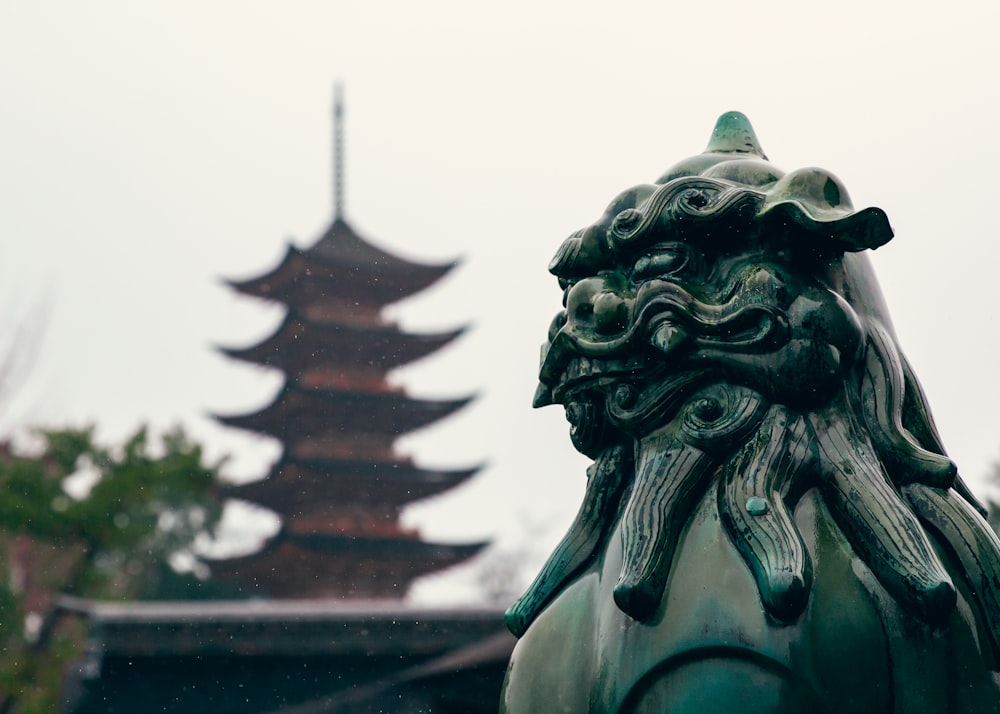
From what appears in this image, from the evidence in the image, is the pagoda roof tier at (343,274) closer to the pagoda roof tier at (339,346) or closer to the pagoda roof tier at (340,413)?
the pagoda roof tier at (339,346)

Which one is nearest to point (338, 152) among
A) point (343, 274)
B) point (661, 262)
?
point (343, 274)

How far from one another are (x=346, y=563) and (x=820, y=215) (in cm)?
2078

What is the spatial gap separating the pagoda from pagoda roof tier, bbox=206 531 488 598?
2 cm

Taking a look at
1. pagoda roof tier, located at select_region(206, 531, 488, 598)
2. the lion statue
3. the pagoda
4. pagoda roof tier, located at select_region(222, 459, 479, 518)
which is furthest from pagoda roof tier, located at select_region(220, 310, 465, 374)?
the lion statue

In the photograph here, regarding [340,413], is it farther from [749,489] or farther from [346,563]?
[749,489]

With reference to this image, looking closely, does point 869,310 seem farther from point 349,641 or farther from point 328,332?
point 328,332

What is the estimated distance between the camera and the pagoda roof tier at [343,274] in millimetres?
24281

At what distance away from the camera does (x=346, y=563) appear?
74.2 ft

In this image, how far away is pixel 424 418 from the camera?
24.0 m

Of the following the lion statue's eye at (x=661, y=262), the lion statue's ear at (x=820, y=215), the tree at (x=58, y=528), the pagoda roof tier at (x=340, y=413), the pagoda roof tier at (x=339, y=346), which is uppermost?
the lion statue's ear at (x=820, y=215)

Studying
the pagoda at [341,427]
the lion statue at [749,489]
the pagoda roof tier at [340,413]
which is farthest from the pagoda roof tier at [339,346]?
the lion statue at [749,489]

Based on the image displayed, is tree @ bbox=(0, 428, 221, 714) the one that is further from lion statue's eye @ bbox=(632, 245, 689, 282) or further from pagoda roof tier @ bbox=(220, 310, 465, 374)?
lion statue's eye @ bbox=(632, 245, 689, 282)

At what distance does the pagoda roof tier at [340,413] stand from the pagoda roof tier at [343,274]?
69.8 inches

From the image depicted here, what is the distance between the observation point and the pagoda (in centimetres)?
2277
